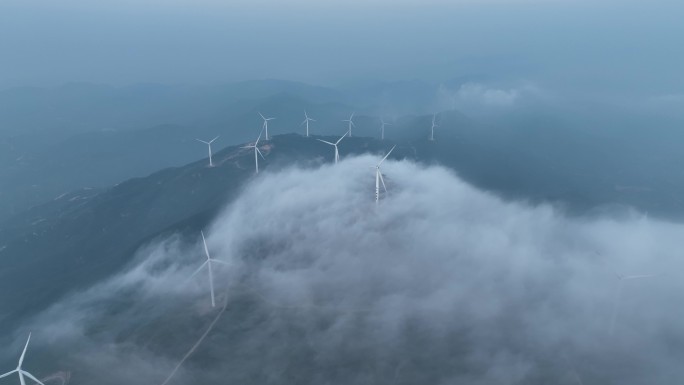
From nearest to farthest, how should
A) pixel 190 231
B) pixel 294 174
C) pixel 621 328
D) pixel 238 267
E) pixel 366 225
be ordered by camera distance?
pixel 621 328 < pixel 238 267 < pixel 366 225 < pixel 190 231 < pixel 294 174

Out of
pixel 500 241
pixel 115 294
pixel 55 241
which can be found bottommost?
pixel 55 241

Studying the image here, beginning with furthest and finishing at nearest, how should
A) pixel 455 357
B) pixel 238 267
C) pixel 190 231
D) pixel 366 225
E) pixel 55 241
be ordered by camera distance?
1. pixel 55 241
2. pixel 190 231
3. pixel 366 225
4. pixel 238 267
5. pixel 455 357

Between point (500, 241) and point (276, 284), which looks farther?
point (500, 241)

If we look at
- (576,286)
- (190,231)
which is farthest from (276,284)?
(576,286)

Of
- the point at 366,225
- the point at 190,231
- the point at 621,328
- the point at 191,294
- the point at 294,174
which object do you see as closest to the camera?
the point at 621,328

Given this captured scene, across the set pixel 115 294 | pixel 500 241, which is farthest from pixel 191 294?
pixel 500 241

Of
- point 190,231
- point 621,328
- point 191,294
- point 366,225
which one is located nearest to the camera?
point 621,328

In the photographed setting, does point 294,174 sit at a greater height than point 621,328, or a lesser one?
greater

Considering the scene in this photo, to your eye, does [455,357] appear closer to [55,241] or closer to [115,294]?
[115,294]

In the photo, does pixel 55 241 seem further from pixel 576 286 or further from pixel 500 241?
pixel 576 286
